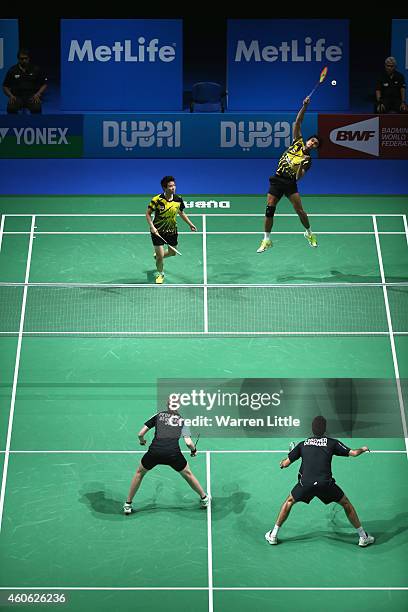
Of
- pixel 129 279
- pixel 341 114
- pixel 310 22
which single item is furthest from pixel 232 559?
pixel 310 22

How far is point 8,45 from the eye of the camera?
2608 centimetres

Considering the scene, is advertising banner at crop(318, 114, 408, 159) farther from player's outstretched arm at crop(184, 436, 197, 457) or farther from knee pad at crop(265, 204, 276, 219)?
player's outstretched arm at crop(184, 436, 197, 457)

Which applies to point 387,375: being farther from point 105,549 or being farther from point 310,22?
point 310,22

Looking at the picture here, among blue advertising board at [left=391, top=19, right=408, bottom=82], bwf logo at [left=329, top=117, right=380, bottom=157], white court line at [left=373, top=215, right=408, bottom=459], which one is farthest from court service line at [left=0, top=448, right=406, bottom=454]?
blue advertising board at [left=391, top=19, right=408, bottom=82]

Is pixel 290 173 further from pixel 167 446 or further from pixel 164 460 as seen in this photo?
pixel 164 460

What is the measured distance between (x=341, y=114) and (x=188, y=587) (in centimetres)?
1082

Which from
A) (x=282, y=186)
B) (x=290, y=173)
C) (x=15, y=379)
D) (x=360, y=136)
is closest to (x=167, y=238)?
(x=282, y=186)

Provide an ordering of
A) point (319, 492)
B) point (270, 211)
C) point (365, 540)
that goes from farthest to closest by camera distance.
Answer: point (270, 211)
point (365, 540)
point (319, 492)

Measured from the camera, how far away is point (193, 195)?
24797mm

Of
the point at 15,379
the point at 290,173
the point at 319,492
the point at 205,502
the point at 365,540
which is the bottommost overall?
the point at 365,540

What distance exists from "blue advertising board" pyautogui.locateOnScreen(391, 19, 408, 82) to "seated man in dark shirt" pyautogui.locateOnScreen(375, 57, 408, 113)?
326 mm

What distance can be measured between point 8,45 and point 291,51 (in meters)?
5.38

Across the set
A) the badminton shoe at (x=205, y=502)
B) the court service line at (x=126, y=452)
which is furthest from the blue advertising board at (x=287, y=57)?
the badminton shoe at (x=205, y=502)

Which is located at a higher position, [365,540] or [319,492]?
[319,492]
